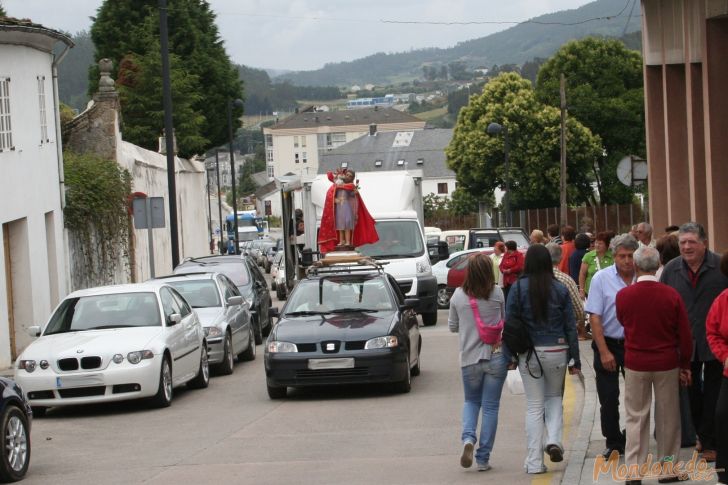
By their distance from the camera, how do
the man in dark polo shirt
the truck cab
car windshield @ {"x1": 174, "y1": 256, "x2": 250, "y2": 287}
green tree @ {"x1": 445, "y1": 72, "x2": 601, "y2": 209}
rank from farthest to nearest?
green tree @ {"x1": 445, "y1": 72, "x2": 601, "y2": 209} < the truck cab < car windshield @ {"x1": 174, "y1": 256, "x2": 250, "y2": 287} < the man in dark polo shirt

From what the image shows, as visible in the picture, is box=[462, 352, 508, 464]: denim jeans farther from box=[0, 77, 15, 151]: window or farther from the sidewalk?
box=[0, 77, 15, 151]: window

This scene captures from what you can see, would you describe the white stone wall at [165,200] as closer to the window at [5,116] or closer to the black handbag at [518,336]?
the window at [5,116]

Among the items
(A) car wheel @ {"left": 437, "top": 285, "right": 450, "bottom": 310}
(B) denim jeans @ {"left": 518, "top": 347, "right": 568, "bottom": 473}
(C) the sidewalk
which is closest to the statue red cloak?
(C) the sidewalk

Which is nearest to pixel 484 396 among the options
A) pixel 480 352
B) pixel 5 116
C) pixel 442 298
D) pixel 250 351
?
pixel 480 352

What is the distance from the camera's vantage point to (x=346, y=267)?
62.3 feet

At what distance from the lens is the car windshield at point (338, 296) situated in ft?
55.0

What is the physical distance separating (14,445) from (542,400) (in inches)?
179

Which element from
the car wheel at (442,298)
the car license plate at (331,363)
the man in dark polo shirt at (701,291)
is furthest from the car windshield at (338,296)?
the car wheel at (442,298)

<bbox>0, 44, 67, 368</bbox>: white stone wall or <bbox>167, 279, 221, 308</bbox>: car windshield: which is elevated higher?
<bbox>0, 44, 67, 368</bbox>: white stone wall

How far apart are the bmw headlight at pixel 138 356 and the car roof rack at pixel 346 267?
124 inches

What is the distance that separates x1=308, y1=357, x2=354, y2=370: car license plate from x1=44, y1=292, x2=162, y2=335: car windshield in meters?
2.29

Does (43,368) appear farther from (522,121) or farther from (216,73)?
(522,121)

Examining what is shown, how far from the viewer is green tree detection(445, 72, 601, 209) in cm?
7244

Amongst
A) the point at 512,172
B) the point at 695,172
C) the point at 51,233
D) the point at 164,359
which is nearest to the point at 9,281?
the point at 51,233
